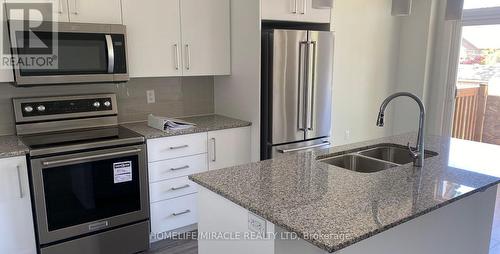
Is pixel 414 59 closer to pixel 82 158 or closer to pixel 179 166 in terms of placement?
pixel 179 166

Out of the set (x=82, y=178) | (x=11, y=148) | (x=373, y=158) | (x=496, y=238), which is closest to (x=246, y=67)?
(x=373, y=158)

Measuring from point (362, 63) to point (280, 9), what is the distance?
1429 millimetres

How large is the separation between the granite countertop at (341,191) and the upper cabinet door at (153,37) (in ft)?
4.66

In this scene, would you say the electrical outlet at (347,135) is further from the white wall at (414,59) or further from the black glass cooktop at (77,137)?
the black glass cooktop at (77,137)

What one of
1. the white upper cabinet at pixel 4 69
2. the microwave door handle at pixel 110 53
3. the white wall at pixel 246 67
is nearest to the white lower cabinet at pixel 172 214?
the white wall at pixel 246 67

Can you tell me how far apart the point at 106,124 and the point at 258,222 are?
6.54 feet

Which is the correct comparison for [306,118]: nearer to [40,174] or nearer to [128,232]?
[128,232]

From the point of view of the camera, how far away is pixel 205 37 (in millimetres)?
3244

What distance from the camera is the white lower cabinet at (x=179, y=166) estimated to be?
2.84 m

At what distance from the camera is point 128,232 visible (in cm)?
273

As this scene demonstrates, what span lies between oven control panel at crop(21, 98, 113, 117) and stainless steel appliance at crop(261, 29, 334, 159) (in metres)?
1.30

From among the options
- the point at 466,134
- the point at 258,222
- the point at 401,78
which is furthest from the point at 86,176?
the point at 466,134

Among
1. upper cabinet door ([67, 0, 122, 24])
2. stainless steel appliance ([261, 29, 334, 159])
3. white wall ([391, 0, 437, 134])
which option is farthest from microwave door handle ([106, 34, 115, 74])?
white wall ([391, 0, 437, 134])

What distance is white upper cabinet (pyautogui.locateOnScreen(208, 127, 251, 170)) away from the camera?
10.2 feet
